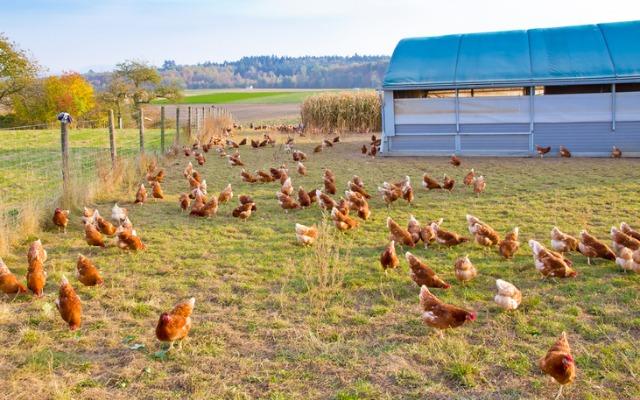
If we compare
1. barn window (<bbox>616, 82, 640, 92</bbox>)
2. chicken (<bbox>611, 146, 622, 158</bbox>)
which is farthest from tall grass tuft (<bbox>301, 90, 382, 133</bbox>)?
chicken (<bbox>611, 146, 622, 158</bbox>)

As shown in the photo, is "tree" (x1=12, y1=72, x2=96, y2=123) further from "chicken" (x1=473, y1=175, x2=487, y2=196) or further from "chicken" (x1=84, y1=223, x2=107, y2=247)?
"chicken" (x1=473, y1=175, x2=487, y2=196)

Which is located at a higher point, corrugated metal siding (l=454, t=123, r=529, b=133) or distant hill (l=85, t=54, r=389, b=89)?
distant hill (l=85, t=54, r=389, b=89)

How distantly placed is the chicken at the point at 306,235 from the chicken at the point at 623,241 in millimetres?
3762

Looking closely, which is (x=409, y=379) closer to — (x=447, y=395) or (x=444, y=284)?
(x=447, y=395)

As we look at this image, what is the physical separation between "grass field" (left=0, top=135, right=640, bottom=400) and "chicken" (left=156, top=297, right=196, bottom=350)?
0.13 metres

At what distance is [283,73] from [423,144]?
456 feet

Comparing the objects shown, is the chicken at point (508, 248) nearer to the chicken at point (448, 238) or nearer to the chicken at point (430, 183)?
the chicken at point (448, 238)

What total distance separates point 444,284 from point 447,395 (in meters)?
2.02

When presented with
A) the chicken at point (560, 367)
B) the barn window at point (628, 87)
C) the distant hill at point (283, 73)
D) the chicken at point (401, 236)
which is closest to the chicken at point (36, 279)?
the chicken at point (401, 236)

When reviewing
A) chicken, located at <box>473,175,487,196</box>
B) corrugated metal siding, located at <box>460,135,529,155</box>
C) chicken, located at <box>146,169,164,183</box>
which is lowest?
chicken, located at <box>473,175,487,196</box>

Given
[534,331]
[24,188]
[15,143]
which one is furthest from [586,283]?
[15,143]

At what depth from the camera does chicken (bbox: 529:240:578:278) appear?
Answer: 5.96m

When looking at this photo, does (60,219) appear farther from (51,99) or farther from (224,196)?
(51,99)

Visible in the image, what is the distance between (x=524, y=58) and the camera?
1786cm
